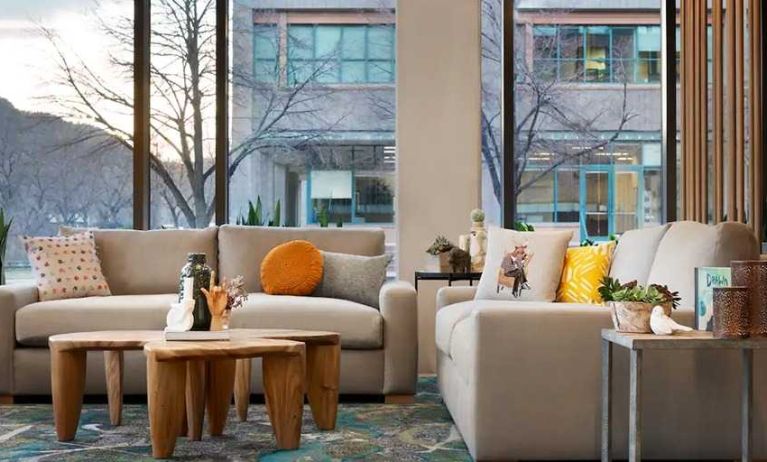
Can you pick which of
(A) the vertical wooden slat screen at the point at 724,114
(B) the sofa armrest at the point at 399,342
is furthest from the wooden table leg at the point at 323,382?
(A) the vertical wooden slat screen at the point at 724,114

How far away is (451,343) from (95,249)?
7.32 feet

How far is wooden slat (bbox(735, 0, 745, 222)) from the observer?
514cm

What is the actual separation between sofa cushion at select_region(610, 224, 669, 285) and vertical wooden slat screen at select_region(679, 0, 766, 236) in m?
1.27

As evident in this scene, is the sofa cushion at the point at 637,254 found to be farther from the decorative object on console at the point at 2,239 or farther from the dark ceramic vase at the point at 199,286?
the decorative object on console at the point at 2,239

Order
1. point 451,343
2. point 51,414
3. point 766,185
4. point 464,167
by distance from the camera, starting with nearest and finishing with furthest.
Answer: point 451,343, point 51,414, point 766,185, point 464,167

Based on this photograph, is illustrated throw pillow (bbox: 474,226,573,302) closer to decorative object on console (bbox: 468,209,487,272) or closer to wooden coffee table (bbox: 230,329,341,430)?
decorative object on console (bbox: 468,209,487,272)

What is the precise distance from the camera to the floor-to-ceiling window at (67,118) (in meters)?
6.11

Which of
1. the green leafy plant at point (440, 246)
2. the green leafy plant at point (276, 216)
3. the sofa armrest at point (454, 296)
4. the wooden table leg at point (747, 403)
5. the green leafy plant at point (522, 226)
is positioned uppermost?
the green leafy plant at point (276, 216)

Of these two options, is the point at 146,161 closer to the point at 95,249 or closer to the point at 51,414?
the point at 95,249

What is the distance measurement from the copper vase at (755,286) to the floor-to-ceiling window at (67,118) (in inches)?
164

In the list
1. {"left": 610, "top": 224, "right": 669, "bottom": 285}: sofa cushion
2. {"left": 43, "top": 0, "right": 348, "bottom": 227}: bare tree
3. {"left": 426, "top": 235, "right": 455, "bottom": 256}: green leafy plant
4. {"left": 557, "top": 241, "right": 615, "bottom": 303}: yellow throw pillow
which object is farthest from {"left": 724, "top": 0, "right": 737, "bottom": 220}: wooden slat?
{"left": 43, "top": 0, "right": 348, "bottom": 227}: bare tree

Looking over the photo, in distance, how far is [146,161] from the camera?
605 cm

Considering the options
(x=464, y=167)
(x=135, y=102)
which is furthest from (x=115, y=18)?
(x=464, y=167)

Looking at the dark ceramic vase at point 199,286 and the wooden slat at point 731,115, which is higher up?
the wooden slat at point 731,115
